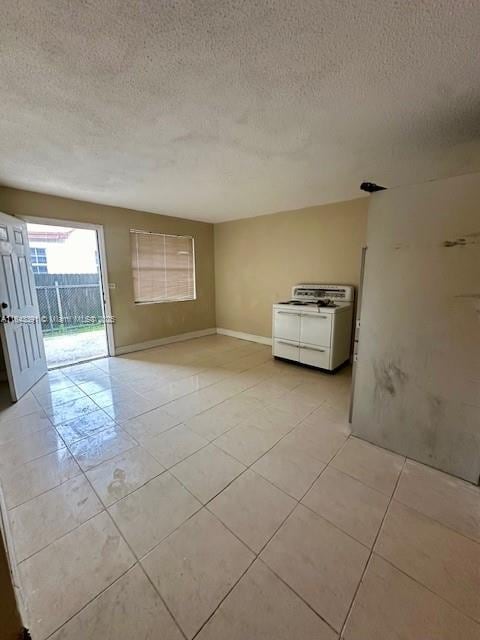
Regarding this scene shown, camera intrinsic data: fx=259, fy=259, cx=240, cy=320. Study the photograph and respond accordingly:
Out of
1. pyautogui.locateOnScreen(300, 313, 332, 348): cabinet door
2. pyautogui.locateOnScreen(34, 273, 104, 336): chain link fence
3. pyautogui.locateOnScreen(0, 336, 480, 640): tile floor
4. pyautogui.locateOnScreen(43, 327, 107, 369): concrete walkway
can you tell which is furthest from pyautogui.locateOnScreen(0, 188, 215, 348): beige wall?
pyautogui.locateOnScreen(300, 313, 332, 348): cabinet door

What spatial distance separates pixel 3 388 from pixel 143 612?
322 centimetres

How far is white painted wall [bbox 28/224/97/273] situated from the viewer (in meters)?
5.31

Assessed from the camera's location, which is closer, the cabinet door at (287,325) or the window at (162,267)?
the cabinet door at (287,325)

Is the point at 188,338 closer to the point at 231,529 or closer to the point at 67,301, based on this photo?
the point at 67,301

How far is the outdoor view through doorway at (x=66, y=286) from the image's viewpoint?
5.21m

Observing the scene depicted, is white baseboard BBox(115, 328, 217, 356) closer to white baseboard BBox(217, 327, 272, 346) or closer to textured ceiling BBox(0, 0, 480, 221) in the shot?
white baseboard BBox(217, 327, 272, 346)

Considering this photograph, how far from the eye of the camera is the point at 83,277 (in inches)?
226

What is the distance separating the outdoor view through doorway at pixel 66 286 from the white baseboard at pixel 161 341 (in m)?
0.76

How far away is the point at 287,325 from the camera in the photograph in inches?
148

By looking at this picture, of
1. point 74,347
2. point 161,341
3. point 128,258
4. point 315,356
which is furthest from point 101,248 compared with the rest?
point 315,356

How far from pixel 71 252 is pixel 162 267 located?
7.78 feet

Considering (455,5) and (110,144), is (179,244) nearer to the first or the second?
(110,144)

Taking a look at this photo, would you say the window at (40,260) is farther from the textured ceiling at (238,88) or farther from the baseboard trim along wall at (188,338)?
the textured ceiling at (238,88)

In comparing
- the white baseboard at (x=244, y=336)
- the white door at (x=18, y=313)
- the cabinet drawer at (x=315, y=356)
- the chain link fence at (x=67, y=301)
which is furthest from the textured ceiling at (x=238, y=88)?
the chain link fence at (x=67, y=301)
